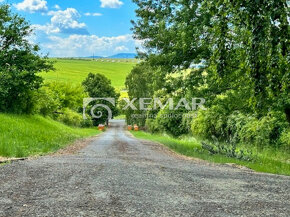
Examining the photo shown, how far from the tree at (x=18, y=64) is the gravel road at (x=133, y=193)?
17.2 m

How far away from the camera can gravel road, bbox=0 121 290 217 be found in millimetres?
5254

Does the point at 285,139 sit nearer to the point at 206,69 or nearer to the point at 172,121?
the point at 206,69

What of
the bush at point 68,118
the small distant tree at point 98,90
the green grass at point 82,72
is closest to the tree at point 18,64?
the bush at point 68,118

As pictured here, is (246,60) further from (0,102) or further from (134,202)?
(0,102)

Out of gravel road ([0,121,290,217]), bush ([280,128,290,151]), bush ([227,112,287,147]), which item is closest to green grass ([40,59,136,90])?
bush ([227,112,287,147])

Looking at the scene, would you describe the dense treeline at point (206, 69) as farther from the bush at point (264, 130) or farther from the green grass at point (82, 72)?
the green grass at point (82, 72)

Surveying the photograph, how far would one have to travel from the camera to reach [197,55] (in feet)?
57.4

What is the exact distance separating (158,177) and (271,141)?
14031 millimetres

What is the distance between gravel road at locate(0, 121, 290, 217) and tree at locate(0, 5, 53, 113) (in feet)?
56.3

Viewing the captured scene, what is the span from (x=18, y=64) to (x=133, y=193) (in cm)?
2237

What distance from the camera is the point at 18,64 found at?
26.0 meters

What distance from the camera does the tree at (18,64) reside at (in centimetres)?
2497

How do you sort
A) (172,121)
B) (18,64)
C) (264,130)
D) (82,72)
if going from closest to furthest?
(264,130) → (18,64) → (172,121) → (82,72)

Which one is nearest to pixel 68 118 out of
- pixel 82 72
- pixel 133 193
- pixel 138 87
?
pixel 138 87
